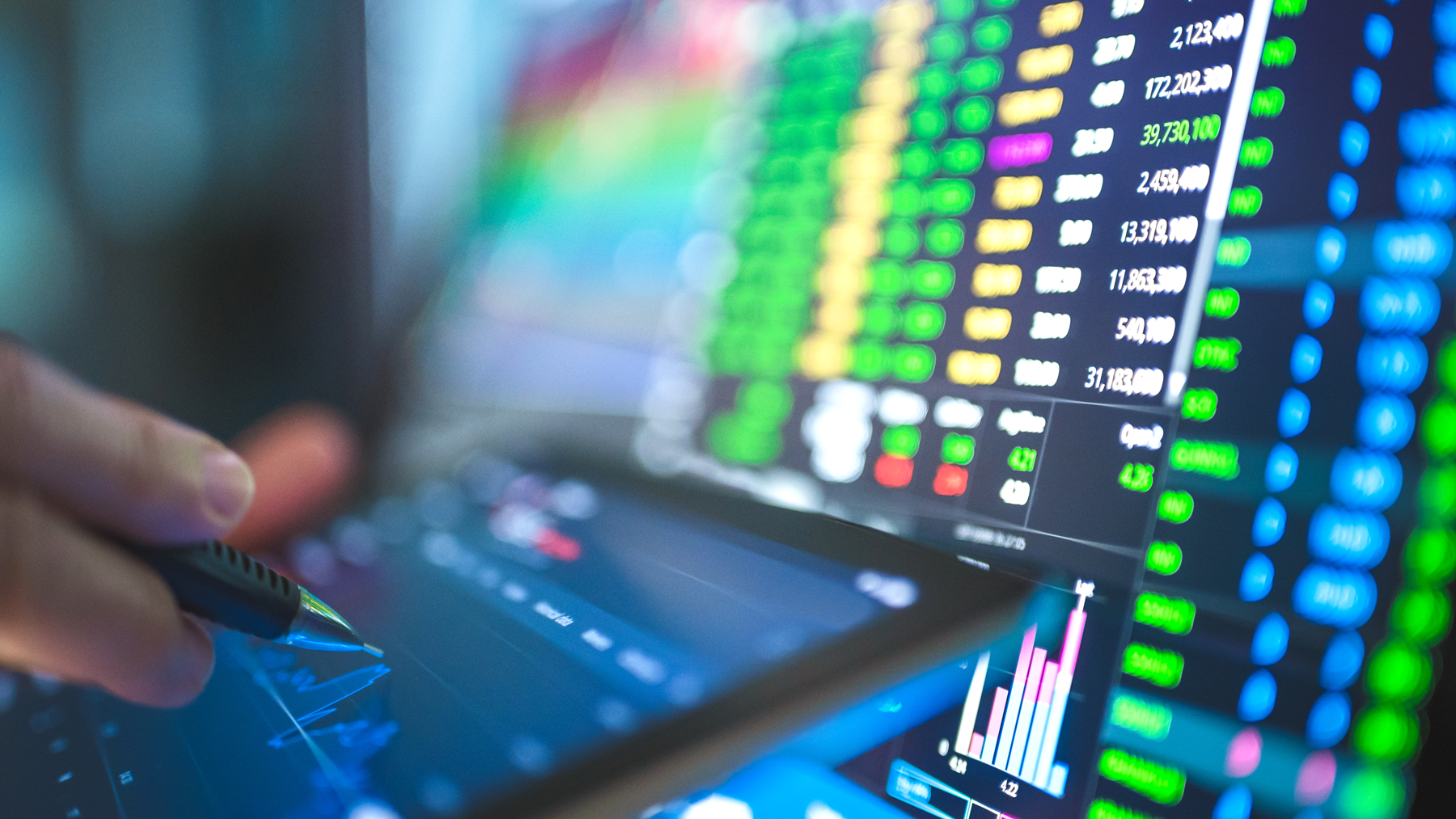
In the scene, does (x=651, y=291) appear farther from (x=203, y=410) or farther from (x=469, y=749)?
(x=203, y=410)

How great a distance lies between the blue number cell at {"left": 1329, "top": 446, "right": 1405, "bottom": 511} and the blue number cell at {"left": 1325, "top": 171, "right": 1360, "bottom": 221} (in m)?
0.09

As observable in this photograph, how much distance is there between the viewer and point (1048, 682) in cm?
36

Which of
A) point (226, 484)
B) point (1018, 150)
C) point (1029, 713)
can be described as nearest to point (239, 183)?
point (226, 484)

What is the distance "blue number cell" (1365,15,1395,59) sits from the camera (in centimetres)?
32

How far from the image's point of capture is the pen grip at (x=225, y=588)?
34cm

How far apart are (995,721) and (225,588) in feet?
1.10

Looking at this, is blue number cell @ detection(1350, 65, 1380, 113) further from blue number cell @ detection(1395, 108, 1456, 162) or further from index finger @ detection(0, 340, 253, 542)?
index finger @ detection(0, 340, 253, 542)

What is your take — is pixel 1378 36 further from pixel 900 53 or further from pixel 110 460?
pixel 110 460

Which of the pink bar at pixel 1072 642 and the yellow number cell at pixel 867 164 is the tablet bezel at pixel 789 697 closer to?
the pink bar at pixel 1072 642

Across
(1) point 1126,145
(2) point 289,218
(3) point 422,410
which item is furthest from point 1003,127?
(2) point 289,218

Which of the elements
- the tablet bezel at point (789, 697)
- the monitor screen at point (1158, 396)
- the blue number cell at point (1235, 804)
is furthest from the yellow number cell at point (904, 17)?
the blue number cell at point (1235, 804)

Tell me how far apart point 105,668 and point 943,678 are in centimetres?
35

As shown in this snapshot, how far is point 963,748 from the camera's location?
366mm

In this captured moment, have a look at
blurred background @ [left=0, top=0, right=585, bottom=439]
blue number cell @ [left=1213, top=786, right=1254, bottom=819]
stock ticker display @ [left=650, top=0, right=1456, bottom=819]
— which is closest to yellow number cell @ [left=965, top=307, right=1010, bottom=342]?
stock ticker display @ [left=650, top=0, right=1456, bottom=819]
